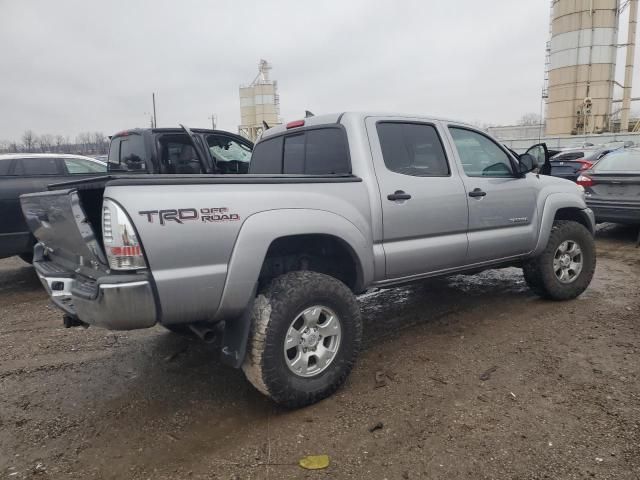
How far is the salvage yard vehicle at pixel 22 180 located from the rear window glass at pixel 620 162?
27.3 ft

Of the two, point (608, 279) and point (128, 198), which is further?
point (608, 279)

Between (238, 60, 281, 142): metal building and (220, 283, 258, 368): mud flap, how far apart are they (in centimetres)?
4877

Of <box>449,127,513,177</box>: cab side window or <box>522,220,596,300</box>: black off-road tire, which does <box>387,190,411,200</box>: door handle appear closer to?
<box>449,127,513,177</box>: cab side window

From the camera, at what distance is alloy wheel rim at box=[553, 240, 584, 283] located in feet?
16.1

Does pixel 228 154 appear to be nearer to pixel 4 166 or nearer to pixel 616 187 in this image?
pixel 4 166

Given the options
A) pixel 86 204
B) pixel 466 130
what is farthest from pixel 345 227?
pixel 466 130

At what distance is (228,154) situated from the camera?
7383 millimetres

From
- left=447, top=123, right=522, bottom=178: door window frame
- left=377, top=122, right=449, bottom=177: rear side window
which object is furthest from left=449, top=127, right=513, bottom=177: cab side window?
left=377, top=122, right=449, bottom=177: rear side window

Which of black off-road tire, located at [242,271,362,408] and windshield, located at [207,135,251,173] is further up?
windshield, located at [207,135,251,173]

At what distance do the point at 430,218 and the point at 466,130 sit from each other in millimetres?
1181

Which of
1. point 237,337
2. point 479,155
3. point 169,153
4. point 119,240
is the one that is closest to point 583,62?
point 479,155

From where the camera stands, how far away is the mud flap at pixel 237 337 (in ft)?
9.15

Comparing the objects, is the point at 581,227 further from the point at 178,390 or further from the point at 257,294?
the point at 178,390

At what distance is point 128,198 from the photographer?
2340 millimetres
